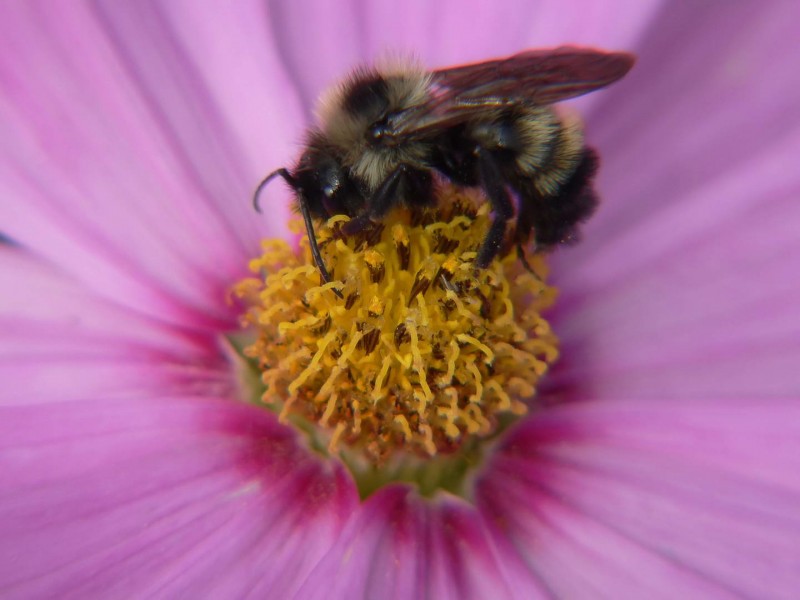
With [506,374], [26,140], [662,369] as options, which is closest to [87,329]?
[26,140]

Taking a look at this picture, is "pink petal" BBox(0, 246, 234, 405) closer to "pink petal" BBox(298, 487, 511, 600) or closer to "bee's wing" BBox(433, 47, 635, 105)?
"pink petal" BBox(298, 487, 511, 600)

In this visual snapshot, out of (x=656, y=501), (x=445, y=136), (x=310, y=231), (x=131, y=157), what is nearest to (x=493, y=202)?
(x=445, y=136)

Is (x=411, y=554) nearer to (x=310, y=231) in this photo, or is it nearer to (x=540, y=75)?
(x=310, y=231)

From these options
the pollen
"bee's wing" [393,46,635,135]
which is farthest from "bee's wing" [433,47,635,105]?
the pollen

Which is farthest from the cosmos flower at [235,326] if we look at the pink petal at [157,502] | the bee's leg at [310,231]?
the bee's leg at [310,231]

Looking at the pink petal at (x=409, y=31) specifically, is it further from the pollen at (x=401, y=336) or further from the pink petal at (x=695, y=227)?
the pollen at (x=401, y=336)

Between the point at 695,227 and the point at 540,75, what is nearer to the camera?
the point at 540,75
